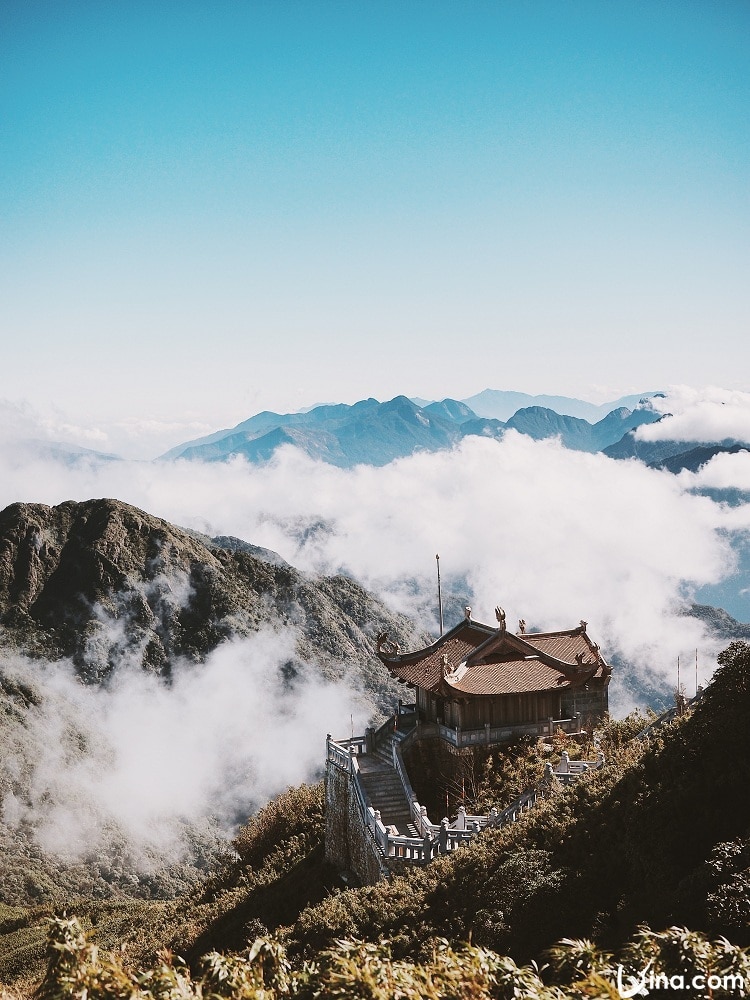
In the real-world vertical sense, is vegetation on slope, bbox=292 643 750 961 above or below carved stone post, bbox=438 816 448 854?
above

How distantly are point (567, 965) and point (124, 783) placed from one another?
111m

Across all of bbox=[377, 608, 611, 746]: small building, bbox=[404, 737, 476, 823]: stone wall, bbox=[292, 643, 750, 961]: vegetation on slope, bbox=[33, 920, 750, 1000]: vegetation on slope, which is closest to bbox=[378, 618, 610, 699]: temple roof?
bbox=[377, 608, 611, 746]: small building

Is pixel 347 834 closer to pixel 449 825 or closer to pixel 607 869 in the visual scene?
pixel 449 825

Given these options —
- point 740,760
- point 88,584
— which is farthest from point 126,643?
point 740,760

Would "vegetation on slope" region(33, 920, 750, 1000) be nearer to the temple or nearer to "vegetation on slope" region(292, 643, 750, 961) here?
"vegetation on slope" region(292, 643, 750, 961)

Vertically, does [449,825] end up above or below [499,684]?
below

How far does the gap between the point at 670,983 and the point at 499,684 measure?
19979mm

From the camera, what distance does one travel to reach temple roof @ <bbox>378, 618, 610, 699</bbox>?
3142cm

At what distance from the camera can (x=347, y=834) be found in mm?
31312

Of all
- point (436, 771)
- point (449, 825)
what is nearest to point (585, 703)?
point (436, 771)

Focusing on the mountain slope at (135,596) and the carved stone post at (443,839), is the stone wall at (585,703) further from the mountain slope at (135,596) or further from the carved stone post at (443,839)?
the mountain slope at (135,596)

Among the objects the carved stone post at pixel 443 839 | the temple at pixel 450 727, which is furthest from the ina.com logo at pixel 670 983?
the temple at pixel 450 727

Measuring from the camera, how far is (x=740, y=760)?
19.1m

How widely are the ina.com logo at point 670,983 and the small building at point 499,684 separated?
1887cm
